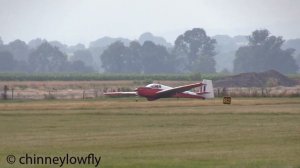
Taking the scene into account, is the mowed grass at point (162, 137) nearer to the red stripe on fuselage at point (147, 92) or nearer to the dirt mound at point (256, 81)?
the red stripe on fuselage at point (147, 92)

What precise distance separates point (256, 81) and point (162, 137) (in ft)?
267

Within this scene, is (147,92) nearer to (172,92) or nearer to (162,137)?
(172,92)

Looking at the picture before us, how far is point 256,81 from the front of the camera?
357 feet

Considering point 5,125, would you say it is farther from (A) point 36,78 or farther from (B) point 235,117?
(A) point 36,78

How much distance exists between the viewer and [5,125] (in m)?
34.6

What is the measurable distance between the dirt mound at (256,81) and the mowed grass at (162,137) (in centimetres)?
6135

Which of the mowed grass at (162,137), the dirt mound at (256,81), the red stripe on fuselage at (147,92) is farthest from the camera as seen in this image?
the dirt mound at (256,81)

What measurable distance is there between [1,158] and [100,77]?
4450 inches

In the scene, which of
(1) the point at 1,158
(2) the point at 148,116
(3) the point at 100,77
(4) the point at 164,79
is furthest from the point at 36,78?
(1) the point at 1,158

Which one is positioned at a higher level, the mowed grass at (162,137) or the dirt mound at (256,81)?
the dirt mound at (256,81)

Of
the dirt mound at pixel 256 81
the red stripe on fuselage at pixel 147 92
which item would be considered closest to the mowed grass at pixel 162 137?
the red stripe on fuselage at pixel 147 92

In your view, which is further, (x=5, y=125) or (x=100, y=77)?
(x=100, y=77)

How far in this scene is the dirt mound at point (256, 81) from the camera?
105 m

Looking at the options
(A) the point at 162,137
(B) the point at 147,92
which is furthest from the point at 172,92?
(A) the point at 162,137
